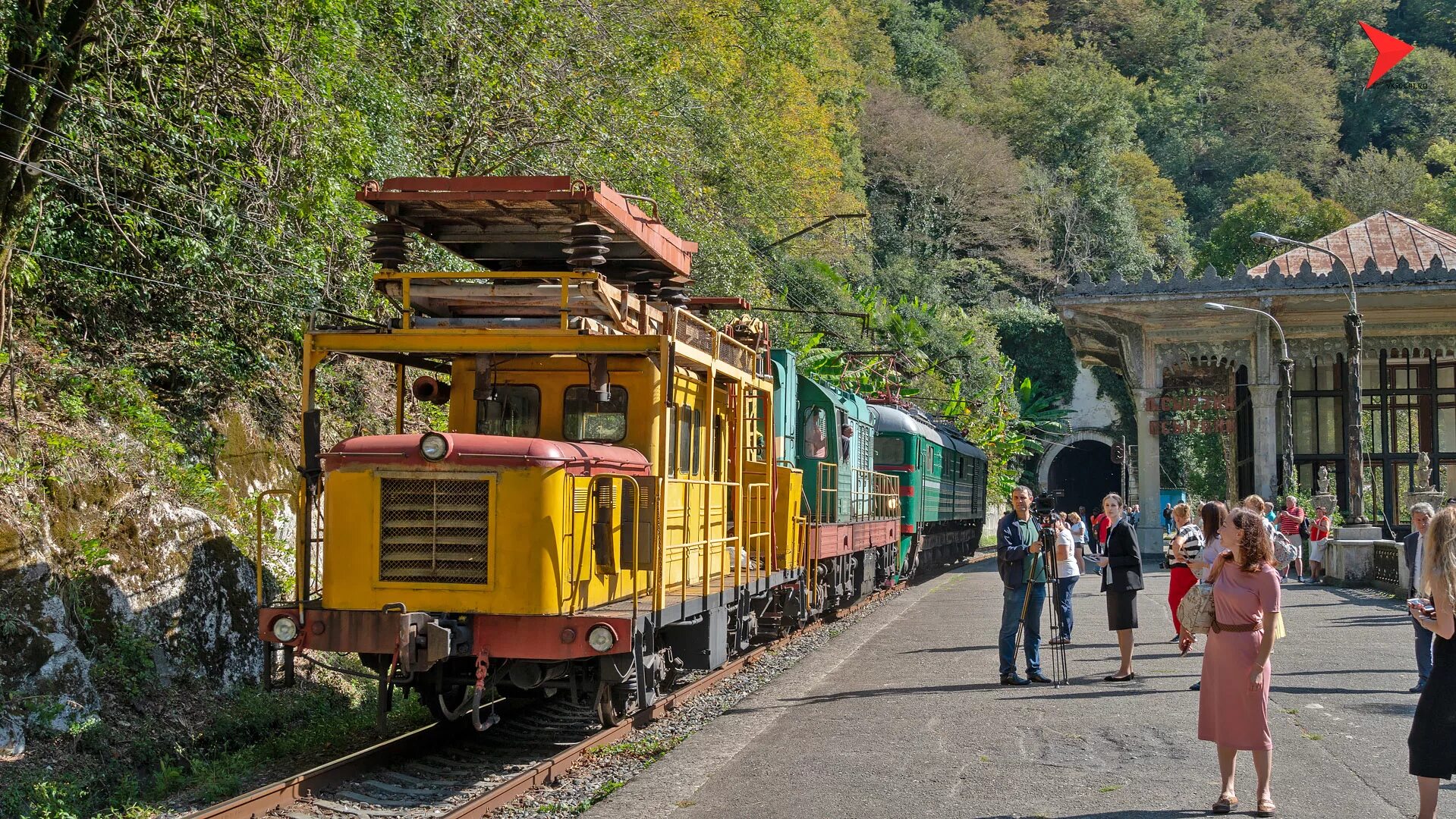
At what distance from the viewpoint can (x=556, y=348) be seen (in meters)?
8.78

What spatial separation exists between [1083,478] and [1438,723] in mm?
63509

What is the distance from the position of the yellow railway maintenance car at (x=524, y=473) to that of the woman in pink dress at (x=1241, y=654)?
11.5 ft

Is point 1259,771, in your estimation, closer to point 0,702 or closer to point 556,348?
point 556,348

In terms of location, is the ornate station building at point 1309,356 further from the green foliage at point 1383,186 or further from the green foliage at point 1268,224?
the green foliage at point 1383,186

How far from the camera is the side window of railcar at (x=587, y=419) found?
9.89 m

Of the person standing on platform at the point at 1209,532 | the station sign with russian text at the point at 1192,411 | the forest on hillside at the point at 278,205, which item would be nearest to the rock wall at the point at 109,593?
the forest on hillside at the point at 278,205

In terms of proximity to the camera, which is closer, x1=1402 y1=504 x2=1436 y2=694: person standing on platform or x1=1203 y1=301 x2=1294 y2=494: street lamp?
x1=1402 y1=504 x2=1436 y2=694: person standing on platform

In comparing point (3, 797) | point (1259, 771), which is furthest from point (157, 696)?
point (1259, 771)

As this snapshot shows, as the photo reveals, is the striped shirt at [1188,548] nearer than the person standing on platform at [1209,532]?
No

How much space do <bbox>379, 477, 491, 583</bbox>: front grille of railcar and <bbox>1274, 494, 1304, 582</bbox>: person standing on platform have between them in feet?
68.3

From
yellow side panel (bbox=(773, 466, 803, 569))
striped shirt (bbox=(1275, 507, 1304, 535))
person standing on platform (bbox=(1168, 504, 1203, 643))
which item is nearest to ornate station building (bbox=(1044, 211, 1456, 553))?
striped shirt (bbox=(1275, 507, 1304, 535))

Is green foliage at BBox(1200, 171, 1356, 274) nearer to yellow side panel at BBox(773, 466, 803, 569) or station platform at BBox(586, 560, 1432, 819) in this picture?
station platform at BBox(586, 560, 1432, 819)

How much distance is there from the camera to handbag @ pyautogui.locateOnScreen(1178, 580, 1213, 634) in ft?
25.2

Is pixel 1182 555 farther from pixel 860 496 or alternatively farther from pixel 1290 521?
pixel 1290 521
